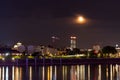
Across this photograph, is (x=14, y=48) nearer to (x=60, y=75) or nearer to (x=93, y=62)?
(x=93, y=62)

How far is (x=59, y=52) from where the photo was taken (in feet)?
457

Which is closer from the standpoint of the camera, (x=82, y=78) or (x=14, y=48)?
(x=82, y=78)

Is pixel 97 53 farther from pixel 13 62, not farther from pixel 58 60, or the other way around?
pixel 13 62

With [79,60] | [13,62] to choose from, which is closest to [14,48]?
[79,60]

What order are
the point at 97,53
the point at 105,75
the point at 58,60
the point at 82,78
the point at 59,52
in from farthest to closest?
the point at 59,52 < the point at 97,53 < the point at 58,60 < the point at 105,75 < the point at 82,78

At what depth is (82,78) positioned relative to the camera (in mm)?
61562

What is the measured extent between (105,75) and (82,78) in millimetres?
5285

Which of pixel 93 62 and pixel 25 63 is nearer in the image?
pixel 25 63

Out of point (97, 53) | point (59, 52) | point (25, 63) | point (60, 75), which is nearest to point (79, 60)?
point (25, 63)

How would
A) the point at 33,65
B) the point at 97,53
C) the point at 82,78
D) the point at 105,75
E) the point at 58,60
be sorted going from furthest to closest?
1. the point at 97,53
2. the point at 58,60
3. the point at 33,65
4. the point at 105,75
5. the point at 82,78

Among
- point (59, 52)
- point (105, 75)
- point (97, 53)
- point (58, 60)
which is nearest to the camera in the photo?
point (105, 75)

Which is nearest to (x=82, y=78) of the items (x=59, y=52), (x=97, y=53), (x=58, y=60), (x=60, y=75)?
(x=60, y=75)

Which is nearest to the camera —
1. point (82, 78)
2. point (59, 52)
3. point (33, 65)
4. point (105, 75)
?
point (82, 78)

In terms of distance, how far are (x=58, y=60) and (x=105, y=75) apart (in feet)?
126
